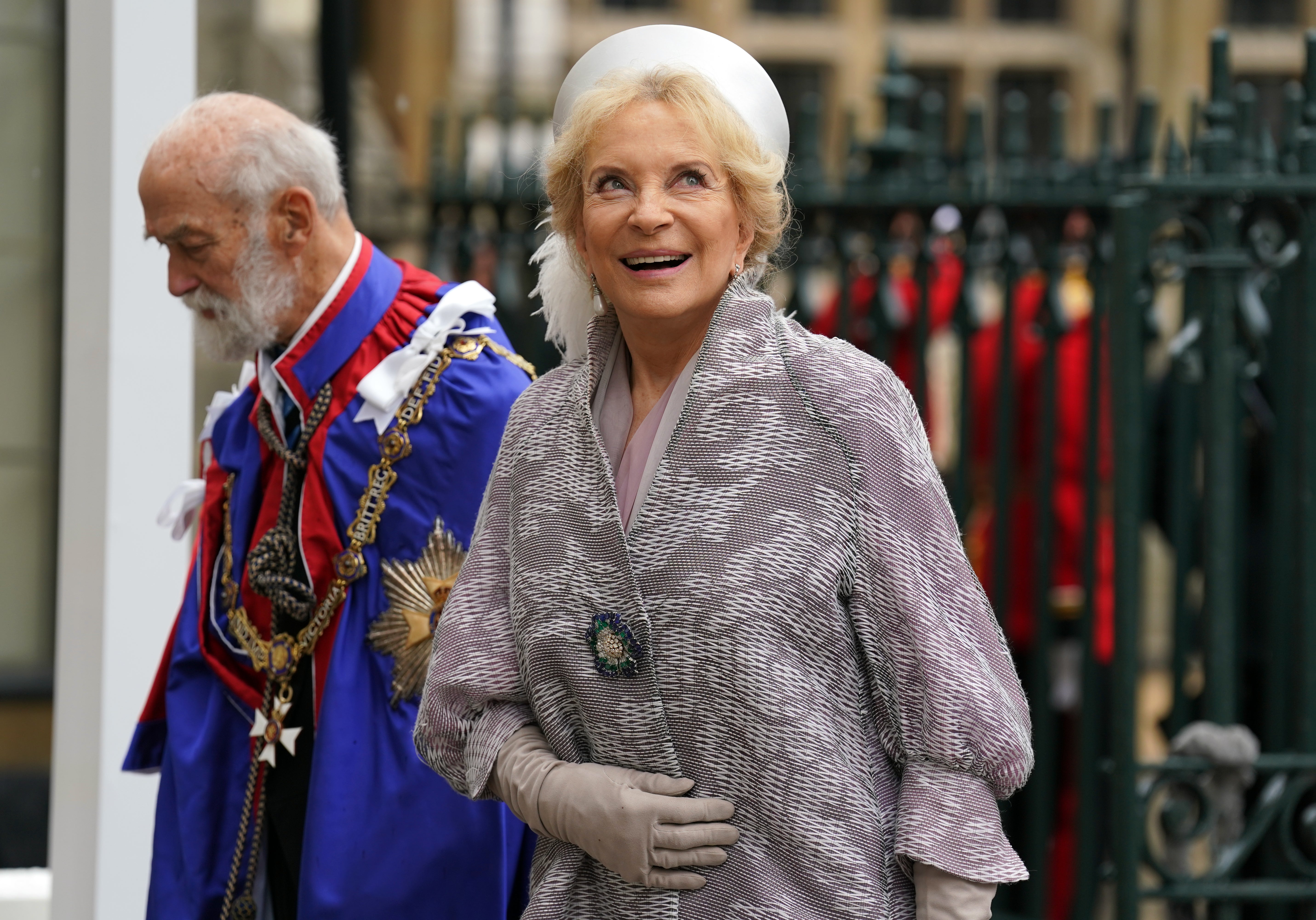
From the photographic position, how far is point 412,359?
2434 millimetres

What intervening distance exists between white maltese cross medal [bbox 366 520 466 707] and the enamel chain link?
0.06 m

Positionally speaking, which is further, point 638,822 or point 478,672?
point 478,672

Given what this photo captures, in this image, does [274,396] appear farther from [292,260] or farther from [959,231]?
[959,231]

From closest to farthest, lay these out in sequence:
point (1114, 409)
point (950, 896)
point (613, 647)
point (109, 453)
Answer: point (950, 896), point (613, 647), point (109, 453), point (1114, 409)

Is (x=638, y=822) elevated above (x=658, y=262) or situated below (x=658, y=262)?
below

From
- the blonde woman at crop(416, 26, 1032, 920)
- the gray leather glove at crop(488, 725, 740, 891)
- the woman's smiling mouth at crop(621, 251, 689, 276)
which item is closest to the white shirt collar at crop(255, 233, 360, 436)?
the blonde woman at crop(416, 26, 1032, 920)

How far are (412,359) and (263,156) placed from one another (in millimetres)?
391

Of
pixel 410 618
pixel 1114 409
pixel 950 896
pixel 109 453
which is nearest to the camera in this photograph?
pixel 950 896

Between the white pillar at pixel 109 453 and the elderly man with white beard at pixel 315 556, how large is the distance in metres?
0.52

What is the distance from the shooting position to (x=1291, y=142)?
3.44 metres

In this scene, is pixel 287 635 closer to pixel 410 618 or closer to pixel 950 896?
pixel 410 618

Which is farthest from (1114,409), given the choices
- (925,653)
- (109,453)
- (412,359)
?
(109,453)

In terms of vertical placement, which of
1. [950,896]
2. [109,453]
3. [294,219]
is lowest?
[950,896]

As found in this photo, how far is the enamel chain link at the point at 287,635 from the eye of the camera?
2379mm
